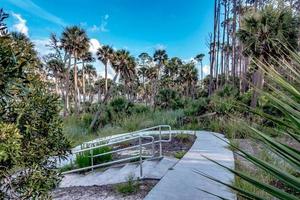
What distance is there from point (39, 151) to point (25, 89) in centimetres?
61

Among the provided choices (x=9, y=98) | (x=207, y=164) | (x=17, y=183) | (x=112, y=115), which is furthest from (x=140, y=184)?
(x=112, y=115)

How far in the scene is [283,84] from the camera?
0.96 m

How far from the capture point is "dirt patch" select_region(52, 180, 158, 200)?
5.88 m

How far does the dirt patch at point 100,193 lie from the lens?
231 inches

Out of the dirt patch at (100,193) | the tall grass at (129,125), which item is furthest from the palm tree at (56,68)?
the dirt patch at (100,193)

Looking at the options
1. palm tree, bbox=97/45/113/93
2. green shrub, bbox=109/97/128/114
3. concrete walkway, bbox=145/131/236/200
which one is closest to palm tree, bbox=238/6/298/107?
concrete walkway, bbox=145/131/236/200

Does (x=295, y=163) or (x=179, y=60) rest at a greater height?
(x=179, y=60)

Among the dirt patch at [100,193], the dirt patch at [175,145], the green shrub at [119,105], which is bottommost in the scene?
the dirt patch at [100,193]

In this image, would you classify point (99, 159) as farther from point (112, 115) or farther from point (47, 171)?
point (112, 115)

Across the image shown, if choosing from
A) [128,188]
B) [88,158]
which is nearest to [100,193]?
[128,188]

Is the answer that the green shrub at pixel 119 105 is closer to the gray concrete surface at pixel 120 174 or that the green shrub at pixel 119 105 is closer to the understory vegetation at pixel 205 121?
the understory vegetation at pixel 205 121

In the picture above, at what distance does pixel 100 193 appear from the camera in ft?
20.5

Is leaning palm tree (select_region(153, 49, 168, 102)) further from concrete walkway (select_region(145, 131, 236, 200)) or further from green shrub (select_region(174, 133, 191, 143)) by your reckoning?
concrete walkway (select_region(145, 131, 236, 200))

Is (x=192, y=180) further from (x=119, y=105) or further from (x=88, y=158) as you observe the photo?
(x=119, y=105)
